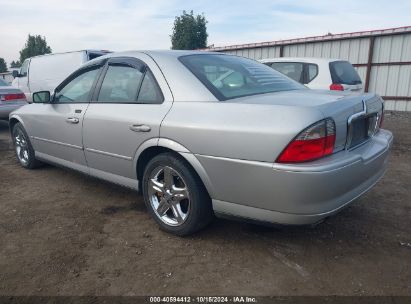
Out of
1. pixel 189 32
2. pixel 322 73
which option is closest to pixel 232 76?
pixel 322 73

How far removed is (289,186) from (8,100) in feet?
26.0

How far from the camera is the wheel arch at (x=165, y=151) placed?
2.63 metres

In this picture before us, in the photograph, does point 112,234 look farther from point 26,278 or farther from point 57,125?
point 57,125

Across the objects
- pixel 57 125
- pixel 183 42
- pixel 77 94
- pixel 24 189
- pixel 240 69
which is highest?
pixel 183 42

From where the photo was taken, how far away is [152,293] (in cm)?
225

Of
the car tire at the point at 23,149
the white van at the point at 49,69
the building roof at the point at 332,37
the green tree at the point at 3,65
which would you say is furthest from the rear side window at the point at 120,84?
the green tree at the point at 3,65

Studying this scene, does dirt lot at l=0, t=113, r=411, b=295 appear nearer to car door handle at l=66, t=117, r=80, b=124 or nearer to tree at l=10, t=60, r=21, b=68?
car door handle at l=66, t=117, r=80, b=124

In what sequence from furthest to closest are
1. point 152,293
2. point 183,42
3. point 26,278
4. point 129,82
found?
1. point 183,42
2. point 129,82
3. point 26,278
4. point 152,293

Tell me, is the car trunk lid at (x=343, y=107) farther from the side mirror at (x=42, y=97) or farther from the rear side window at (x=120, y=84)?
the side mirror at (x=42, y=97)

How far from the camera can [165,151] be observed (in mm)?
2928

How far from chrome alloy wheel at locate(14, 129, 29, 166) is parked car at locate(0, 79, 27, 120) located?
132 inches

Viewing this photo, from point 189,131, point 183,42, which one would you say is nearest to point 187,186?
point 189,131

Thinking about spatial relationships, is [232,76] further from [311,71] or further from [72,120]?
[311,71]

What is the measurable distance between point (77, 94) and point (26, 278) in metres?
2.11
